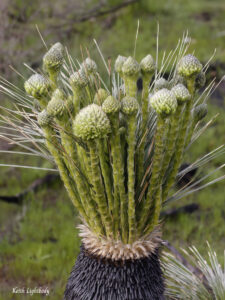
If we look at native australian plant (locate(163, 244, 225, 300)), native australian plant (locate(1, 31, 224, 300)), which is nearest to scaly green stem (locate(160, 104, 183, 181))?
native australian plant (locate(1, 31, 224, 300))

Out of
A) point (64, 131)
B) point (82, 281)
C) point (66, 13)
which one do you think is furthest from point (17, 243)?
point (66, 13)

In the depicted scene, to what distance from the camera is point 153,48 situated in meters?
4.29

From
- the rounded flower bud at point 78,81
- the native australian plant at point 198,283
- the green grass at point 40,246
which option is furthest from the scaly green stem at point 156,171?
the green grass at point 40,246

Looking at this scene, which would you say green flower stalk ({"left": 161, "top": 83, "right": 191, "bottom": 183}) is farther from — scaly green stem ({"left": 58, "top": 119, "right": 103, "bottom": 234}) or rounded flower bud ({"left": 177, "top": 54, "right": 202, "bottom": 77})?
scaly green stem ({"left": 58, "top": 119, "right": 103, "bottom": 234})

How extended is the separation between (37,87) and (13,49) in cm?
252

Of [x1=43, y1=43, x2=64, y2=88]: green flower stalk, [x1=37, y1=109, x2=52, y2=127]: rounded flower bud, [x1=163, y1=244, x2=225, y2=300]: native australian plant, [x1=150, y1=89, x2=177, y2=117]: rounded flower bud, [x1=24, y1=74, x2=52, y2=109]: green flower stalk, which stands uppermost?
[x1=43, y1=43, x2=64, y2=88]: green flower stalk

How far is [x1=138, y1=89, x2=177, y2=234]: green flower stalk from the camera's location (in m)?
0.87

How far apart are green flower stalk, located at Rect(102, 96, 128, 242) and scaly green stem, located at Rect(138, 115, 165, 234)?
0.05m

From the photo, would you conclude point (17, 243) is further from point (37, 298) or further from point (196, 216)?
point (196, 216)

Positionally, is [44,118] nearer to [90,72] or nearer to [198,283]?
[90,72]

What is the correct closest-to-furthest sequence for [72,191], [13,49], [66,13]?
[72,191] < [13,49] < [66,13]

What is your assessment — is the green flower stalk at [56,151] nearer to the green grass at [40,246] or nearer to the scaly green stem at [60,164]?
the scaly green stem at [60,164]

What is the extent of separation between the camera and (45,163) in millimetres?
3020

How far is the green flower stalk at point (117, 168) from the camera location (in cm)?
87
